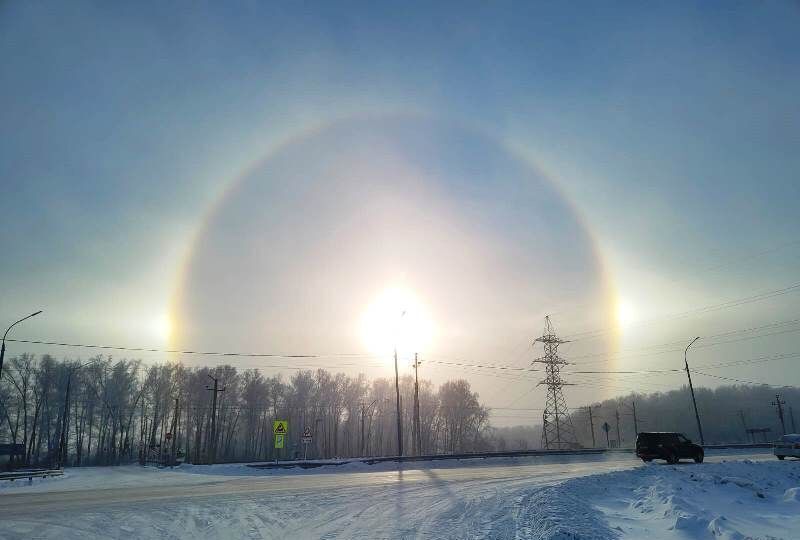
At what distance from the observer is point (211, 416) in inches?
3578

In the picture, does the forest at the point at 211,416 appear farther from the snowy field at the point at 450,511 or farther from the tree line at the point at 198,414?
the snowy field at the point at 450,511

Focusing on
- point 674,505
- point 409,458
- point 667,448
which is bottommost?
point 409,458

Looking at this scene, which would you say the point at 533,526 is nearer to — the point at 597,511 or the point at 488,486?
the point at 597,511

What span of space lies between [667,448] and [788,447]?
910 centimetres

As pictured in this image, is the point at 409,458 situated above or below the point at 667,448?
below

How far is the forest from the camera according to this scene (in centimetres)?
7856

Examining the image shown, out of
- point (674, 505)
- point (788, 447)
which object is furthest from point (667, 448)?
point (674, 505)

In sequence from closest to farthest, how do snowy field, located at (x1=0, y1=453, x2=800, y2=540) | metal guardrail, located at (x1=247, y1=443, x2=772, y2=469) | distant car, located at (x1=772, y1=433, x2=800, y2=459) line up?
snowy field, located at (x1=0, y1=453, x2=800, y2=540), distant car, located at (x1=772, y1=433, x2=800, y2=459), metal guardrail, located at (x1=247, y1=443, x2=772, y2=469)

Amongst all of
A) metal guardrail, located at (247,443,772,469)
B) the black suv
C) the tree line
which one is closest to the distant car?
the black suv

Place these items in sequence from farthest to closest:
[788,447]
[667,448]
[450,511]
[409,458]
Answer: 1. [409,458]
2. [788,447]
3. [667,448]
4. [450,511]

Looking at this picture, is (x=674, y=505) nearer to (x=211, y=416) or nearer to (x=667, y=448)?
(x=667, y=448)

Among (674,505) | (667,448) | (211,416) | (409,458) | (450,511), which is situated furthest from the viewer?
(211,416)

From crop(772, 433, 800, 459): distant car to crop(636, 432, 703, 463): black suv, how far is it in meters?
6.34

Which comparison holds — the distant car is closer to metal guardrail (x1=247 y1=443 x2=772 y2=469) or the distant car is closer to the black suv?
the black suv
